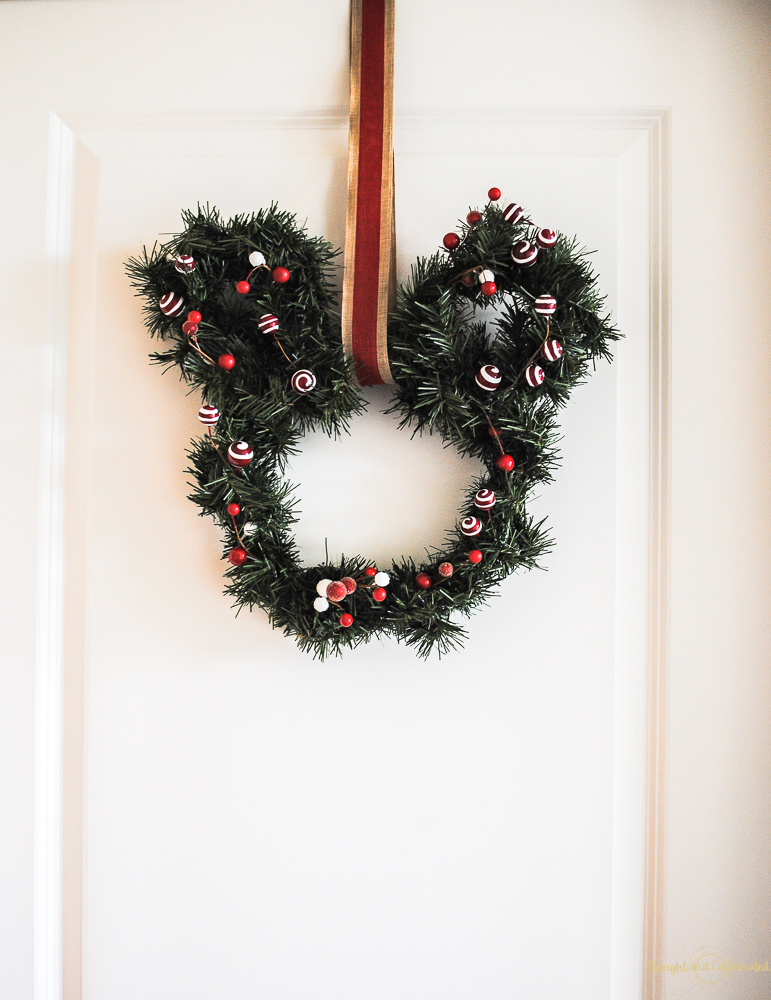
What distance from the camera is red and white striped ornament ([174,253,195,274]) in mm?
764

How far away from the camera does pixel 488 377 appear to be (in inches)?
29.6

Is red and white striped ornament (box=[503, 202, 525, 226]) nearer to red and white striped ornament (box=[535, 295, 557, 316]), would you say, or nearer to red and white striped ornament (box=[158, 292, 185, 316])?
red and white striped ornament (box=[535, 295, 557, 316])

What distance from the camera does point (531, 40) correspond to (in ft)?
2.80

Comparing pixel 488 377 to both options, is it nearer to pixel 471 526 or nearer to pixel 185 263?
pixel 471 526

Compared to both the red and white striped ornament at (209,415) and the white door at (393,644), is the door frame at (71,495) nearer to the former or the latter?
the white door at (393,644)

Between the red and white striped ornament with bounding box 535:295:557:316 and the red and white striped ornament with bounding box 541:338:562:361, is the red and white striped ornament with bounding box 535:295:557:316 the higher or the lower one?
the higher one

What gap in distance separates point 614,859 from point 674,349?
0.79 m

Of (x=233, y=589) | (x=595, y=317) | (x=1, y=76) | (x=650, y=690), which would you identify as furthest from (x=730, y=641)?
(x=1, y=76)

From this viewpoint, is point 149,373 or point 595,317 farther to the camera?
point 149,373

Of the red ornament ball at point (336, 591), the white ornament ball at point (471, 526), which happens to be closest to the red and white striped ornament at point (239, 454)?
the red ornament ball at point (336, 591)

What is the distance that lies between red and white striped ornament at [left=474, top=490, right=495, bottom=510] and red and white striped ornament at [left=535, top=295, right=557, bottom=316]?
0.25 m

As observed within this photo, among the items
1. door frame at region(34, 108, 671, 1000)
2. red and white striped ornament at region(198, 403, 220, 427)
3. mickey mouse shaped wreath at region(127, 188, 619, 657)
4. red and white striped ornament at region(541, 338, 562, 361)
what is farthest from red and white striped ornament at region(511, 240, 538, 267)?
red and white striped ornament at region(198, 403, 220, 427)

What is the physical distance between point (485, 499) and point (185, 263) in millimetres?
524

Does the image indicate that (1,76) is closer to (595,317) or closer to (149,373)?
(149,373)
